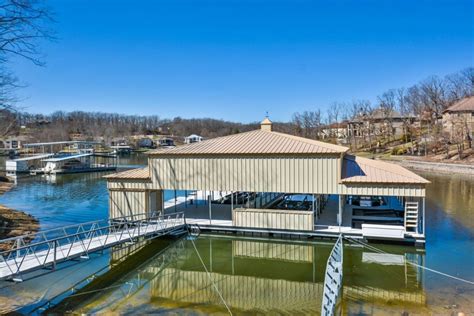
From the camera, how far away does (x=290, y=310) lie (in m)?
10.8

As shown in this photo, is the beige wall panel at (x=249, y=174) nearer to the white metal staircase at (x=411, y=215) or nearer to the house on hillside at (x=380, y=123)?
the white metal staircase at (x=411, y=215)

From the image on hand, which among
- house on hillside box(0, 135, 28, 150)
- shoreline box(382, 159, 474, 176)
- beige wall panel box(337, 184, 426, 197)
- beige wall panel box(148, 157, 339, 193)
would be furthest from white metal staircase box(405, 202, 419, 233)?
house on hillside box(0, 135, 28, 150)

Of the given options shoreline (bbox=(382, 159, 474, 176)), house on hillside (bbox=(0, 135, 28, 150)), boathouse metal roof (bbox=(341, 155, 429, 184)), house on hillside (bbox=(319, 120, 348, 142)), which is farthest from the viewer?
house on hillside (bbox=(0, 135, 28, 150))

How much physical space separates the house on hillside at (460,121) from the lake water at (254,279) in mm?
42661

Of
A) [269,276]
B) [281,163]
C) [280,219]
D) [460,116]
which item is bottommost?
[269,276]

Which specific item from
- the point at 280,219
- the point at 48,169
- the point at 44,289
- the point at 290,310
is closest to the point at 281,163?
the point at 280,219

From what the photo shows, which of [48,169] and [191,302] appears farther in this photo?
[48,169]

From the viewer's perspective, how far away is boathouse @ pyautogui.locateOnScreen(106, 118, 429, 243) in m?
16.8

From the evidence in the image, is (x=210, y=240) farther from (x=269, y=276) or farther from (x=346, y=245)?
(x=346, y=245)

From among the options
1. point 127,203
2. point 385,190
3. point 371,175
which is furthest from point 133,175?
point 385,190

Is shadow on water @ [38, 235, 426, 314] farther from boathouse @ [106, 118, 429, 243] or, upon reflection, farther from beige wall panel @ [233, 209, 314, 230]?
boathouse @ [106, 118, 429, 243]

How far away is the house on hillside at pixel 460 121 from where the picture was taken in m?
57.1

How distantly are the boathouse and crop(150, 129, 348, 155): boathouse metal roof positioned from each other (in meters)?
0.04

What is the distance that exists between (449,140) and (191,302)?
5775 cm
